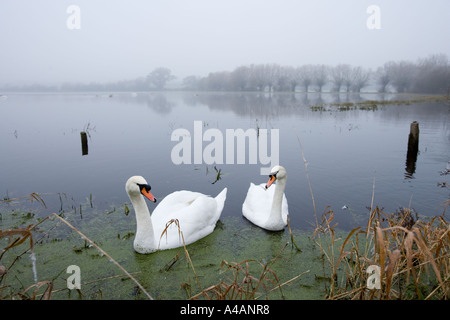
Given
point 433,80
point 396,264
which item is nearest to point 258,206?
point 396,264

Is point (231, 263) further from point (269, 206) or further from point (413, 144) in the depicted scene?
point (413, 144)

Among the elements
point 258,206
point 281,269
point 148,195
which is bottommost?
point 281,269

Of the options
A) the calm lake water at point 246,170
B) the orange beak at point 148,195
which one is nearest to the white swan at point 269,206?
the calm lake water at point 246,170

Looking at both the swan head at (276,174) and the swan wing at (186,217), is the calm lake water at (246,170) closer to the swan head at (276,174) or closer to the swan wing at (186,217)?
the swan wing at (186,217)

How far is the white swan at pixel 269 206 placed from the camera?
5.75 m

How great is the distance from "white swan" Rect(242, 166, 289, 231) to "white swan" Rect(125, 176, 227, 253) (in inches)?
26.6

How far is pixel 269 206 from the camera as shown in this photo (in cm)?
627

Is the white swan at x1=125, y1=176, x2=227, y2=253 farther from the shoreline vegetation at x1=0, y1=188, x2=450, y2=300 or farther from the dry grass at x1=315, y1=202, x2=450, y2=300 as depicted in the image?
the dry grass at x1=315, y1=202, x2=450, y2=300

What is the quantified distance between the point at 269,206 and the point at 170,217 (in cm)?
202

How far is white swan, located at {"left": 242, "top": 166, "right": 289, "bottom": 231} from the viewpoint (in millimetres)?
Result: 5750

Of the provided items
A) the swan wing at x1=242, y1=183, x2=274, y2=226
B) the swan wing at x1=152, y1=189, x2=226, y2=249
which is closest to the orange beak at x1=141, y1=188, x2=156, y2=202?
the swan wing at x1=152, y1=189, x2=226, y2=249
